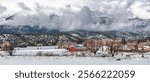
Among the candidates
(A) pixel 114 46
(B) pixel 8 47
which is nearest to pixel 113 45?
(A) pixel 114 46

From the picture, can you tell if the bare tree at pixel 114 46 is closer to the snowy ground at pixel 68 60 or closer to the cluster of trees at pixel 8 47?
the snowy ground at pixel 68 60

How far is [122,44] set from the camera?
26297 millimetres

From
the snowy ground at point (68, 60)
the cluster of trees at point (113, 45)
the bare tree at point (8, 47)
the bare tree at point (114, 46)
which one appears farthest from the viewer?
the bare tree at point (114, 46)

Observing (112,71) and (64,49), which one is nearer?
(112,71)

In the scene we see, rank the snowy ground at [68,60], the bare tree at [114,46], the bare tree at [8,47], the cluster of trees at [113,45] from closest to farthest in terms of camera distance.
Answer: the snowy ground at [68,60] < the bare tree at [8,47] < the cluster of trees at [113,45] < the bare tree at [114,46]

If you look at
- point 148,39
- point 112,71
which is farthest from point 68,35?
point 112,71

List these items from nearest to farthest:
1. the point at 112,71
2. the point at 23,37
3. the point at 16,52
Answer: the point at 112,71, the point at 23,37, the point at 16,52

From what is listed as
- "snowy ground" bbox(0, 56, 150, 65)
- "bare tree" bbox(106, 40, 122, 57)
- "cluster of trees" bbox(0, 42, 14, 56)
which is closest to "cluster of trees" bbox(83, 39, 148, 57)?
"bare tree" bbox(106, 40, 122, 57)

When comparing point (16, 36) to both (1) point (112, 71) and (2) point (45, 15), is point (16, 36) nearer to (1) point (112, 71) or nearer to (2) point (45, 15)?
(2) point (45, 15)

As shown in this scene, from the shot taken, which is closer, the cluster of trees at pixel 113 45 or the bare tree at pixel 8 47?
the bare tree at pixel 8 47

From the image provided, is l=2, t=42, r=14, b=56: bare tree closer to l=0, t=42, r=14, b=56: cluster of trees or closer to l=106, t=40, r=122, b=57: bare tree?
l=0, t=42, r=14, b=56: cluster of trees

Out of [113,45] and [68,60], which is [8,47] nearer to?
[68,60]

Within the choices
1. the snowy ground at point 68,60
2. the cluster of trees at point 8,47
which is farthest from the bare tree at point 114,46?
the cluster of trees at point 8,47

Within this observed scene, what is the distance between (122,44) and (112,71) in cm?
859
